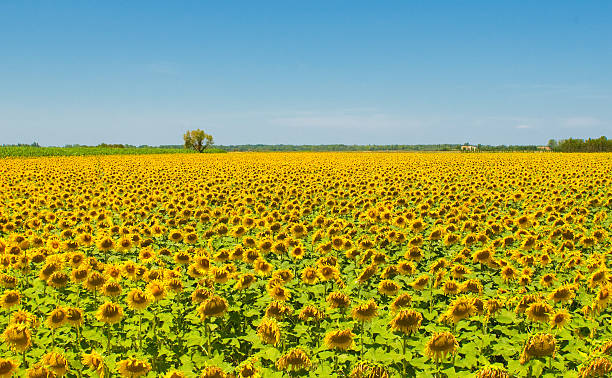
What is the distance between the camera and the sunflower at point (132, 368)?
4.04 meters

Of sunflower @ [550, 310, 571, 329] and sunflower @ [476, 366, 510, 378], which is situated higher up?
sunflower @ [476, 366, 510, 378]

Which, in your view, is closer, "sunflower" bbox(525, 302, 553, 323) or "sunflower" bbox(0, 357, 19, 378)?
"sunflower" bbox(0, 357, 19, 378)

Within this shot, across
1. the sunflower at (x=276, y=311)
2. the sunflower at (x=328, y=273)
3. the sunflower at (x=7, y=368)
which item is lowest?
the sunflower at (x=7, y=368)

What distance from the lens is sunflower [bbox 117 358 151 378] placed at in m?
4.04

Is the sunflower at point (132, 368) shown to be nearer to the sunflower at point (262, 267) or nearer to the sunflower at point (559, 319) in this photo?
the sunflower at point (262, 267)

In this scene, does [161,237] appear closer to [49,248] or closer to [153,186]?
[49,248]

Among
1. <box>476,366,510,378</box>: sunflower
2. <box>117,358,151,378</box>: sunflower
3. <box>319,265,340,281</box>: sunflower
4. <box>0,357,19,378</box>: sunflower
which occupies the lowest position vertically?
<box>117,358,151,378</box>: sunflower

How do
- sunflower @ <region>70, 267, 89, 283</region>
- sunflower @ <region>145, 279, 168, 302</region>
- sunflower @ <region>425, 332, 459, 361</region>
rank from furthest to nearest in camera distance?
sunflower @ <region>70, 267, 89, 283</region>, sunflower @ <region>145, 279, 168, 302</region>, sunflower @ <region>425, 332, 459, 361</region>

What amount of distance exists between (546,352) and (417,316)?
1.19 metres

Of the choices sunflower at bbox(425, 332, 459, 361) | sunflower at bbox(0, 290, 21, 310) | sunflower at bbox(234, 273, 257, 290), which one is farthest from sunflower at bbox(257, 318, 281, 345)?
sunflower at bbox(0, 290, 21, 310)

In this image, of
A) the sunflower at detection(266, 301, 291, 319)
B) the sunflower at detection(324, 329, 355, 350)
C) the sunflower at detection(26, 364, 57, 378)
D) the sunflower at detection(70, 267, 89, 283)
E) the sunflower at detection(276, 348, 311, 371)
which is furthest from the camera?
the sunflower at detection(70, 267, 89, 283)

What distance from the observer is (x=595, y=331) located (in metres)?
5.36

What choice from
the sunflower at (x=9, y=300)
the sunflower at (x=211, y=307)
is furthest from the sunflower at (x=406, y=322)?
the sunflower at (x=9, y=300)

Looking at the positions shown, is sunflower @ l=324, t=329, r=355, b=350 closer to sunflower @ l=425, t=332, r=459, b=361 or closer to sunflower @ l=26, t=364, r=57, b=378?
sunflower @ l=425, t=332, r=459, b=361
